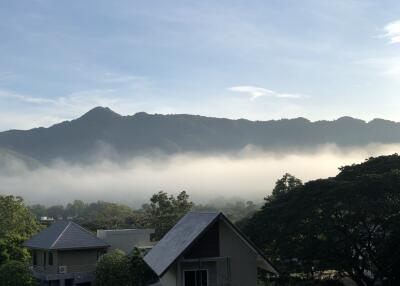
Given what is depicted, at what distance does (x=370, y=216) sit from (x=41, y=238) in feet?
96.9

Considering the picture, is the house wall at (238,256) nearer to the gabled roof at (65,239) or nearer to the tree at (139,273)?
the tree at (139,273)

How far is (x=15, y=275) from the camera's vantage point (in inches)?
1534

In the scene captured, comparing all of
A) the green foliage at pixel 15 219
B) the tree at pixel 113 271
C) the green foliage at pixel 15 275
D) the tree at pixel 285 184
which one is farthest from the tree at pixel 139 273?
the tree at pixel 285 184

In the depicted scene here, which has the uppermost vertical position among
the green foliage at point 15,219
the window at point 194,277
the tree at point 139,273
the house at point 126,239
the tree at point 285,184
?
the tree at point 285,184

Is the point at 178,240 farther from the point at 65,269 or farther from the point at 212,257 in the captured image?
the point at 65,269

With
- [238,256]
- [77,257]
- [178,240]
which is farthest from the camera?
[77,257]

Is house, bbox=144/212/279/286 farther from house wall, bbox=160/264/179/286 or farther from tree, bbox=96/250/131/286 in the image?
tree, bbox=96/250/131/286

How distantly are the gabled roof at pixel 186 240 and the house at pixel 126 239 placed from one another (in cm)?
1832

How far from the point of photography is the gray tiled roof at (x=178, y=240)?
26500 mm

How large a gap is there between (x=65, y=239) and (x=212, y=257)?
2109 cm

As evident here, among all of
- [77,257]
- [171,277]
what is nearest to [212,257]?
[171,277]

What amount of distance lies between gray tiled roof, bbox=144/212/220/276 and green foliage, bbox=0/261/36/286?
13.0m

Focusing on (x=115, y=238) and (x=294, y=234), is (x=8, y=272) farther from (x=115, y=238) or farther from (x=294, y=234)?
(x=294, y=234)

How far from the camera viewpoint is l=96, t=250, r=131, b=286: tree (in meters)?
38.9
